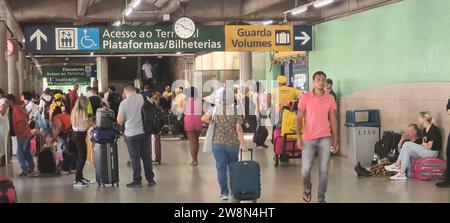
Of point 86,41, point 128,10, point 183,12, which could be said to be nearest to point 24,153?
point 86,41

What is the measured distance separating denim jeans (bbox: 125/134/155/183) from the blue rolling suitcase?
256 centimetres

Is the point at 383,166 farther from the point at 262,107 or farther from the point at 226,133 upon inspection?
the point at 262,107

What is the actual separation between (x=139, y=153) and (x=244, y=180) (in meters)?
2.75

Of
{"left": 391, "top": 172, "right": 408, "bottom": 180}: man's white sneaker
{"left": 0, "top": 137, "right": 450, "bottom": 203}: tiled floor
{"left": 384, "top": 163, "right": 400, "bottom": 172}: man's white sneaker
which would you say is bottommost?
{"left": 0, "top": 137, "right": 450, "bottom": 203}: tiled floor

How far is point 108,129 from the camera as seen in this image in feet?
34.0

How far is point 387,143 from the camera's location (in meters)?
12.1

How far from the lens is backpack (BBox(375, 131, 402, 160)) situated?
12.0 metres

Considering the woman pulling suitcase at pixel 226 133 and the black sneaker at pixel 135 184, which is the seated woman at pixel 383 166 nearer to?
the woman pulling suitcase at pixel 226 133

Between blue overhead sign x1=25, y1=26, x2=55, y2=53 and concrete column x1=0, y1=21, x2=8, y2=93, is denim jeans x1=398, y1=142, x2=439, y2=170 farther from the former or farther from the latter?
concrete column x1=0, y1=21, x2=8, y2=93

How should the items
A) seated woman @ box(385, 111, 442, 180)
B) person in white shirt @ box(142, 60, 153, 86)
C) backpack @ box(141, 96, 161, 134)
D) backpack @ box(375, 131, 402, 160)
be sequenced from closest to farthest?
backpack @ box(141, 96, 161, 134) → seated woman @ box(385, 111, 442, 180) → backpack @ box(375, 131, 402, 160) → person in white shirt @ box(142, 60, 153, 86)

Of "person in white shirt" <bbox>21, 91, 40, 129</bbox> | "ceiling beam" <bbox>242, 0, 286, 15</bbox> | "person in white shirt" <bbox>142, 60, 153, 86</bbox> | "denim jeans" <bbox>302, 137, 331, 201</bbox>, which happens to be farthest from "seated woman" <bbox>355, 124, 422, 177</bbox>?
"person in white shirt" <bbox>142, 60, 153, 86</bbox>

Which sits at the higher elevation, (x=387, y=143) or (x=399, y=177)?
(x=387, y=143)

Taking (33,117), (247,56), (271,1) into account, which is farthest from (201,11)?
(247,56)

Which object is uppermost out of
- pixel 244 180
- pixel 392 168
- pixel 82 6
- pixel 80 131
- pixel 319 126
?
pixel 82 6
